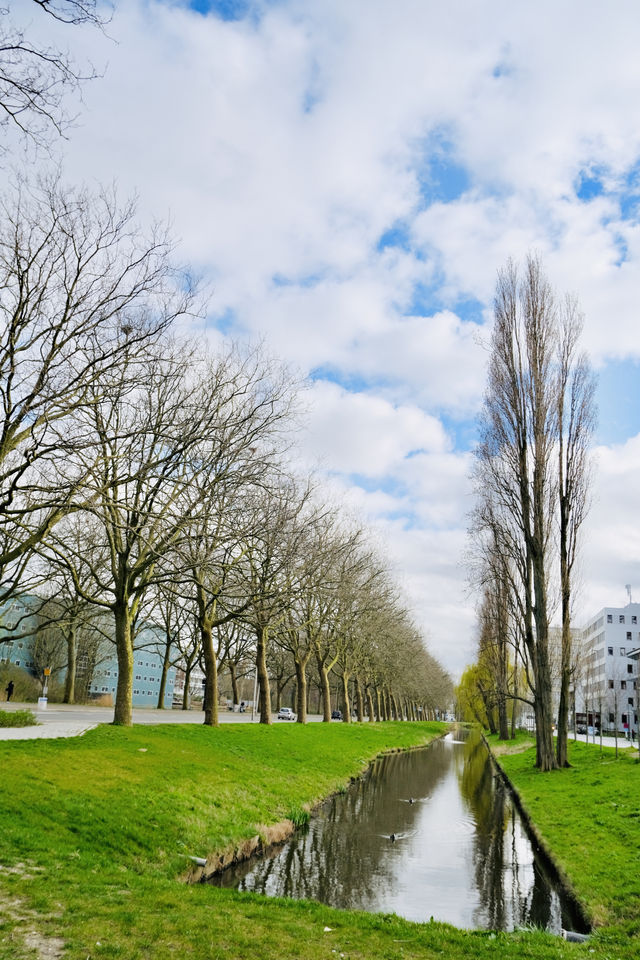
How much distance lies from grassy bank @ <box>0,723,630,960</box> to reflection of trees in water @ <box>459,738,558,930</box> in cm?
240

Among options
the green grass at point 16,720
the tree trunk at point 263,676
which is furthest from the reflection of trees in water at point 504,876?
the green grass at point 16,720

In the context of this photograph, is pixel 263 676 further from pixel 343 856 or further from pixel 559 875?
pixel 559 875

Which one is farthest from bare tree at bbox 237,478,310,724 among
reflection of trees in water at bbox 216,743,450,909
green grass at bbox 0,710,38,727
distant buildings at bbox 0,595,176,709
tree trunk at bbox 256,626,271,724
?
distant buildings at bbox 0,595,176,709

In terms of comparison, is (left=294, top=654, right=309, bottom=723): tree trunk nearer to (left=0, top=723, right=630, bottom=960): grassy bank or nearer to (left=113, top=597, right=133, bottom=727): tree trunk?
(left=113, top=597, right=133, bottom=727): tree trunk

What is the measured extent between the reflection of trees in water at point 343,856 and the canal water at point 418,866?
21mm

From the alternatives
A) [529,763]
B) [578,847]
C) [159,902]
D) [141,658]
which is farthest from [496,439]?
[141,658]

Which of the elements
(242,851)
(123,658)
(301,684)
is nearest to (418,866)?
(242,851)

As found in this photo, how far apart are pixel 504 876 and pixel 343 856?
126 inches

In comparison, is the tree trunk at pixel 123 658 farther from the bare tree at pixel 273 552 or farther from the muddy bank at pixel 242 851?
the muddy bank at pixel 242 851

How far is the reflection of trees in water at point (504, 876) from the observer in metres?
10.9

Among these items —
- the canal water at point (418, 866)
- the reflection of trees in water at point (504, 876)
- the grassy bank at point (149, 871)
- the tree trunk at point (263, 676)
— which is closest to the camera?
the grassy bank at point (149, 871)

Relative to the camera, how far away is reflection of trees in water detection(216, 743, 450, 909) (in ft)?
37.9

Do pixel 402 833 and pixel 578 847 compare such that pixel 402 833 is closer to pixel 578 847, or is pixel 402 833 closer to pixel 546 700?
pixel 578 847

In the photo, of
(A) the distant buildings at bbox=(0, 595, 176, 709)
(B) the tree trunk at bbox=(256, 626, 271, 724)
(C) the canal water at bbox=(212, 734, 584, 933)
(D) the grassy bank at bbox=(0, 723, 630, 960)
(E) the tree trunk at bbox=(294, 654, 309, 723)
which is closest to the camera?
(D) the grassy bank at bbox=(0, 723, 630, 960)
